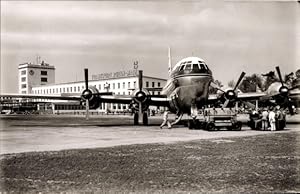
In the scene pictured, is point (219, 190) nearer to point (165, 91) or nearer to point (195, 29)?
point (195, 29)

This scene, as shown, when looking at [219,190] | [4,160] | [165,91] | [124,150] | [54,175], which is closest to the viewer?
[219,190]

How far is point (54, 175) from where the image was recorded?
27.8 ft

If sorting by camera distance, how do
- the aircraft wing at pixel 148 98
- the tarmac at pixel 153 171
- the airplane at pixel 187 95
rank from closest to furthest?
the tarmac at pixel 153 171
the airplane at pixel 187 95
the aircraft wing at pixel 148 98

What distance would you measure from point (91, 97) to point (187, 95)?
8.21 meters

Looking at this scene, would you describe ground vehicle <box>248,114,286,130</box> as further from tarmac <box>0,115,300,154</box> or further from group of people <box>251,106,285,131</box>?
tarmac <box>0,115,300,154</box>

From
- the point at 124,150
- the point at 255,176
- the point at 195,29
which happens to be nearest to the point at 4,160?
the point at 124,150

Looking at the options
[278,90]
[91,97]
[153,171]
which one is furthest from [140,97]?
[153,171]

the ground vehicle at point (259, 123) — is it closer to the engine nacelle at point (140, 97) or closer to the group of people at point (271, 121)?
the group of people at point (271, 121)

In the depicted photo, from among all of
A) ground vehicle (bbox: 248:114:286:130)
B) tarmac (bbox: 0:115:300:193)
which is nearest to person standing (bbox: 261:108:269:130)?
ground vehicle (bbox: 248:114:286:130)

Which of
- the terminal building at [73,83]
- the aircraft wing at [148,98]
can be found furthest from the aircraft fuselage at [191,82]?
the aircraft wing at [148,98]

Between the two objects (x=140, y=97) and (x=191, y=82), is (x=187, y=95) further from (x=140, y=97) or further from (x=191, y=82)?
(x=140, y=97)

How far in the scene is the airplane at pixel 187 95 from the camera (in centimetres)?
2478

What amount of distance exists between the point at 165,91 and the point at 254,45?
727 inches

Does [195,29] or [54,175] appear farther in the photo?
[195,29]
